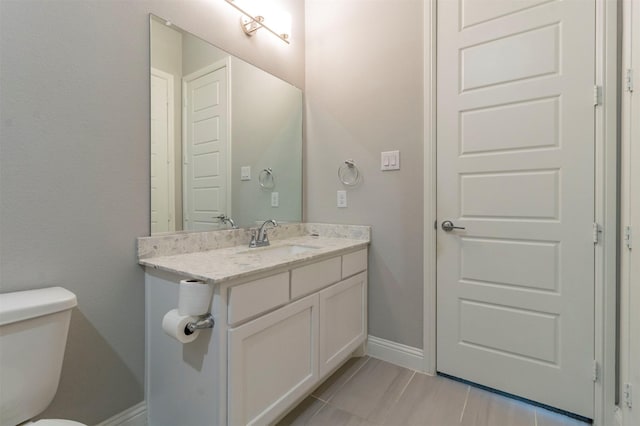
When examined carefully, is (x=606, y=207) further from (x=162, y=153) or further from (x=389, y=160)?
(x=162, y=153)

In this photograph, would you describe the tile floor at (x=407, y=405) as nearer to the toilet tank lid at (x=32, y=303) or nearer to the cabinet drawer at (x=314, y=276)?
the cabinet drawer at (x=314, y=276)

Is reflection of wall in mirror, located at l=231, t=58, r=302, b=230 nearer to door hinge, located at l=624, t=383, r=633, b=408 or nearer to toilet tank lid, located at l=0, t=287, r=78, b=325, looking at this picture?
toilet tank lid, located at l=0, t=287, r=78, b=325

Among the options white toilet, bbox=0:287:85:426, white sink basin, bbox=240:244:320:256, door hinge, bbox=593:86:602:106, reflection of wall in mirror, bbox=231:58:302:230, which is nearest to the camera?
white toilet, bbox=0:287:85:426

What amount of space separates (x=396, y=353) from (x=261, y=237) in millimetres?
1159

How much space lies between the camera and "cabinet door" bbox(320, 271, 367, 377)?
160cm

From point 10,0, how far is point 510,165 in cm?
219

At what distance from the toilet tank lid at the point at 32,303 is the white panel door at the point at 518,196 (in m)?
1.78

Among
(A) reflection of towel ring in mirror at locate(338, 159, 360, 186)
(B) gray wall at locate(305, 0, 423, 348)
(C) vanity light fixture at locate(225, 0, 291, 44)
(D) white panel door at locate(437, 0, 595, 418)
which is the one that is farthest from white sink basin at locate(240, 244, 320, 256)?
(C) vanity light fixture at locate(225, 0, 291, 44)

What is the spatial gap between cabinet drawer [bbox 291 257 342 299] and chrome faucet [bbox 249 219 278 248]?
0.44m

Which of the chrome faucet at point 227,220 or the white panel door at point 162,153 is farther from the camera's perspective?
the chrome faucet at point 227,220

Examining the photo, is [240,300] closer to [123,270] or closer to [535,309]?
[123,270]

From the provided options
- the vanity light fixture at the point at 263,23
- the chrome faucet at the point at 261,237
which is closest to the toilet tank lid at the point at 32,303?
the chrome faucet at the point at 261,237

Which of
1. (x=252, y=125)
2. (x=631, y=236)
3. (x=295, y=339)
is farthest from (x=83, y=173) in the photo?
(x=631, y=236)

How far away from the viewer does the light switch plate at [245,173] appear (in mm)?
1901
